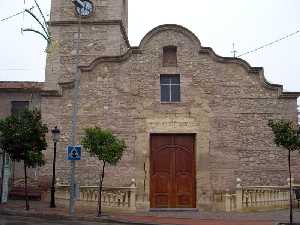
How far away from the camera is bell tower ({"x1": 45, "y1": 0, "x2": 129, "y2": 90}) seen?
26203 mm

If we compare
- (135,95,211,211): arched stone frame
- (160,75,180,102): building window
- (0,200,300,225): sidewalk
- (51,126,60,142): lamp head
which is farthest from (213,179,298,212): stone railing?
(51,126,60,142): lamp head

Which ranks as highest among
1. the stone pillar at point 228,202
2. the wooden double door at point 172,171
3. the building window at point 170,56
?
the building window at point 170,56

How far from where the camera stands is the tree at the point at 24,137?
18.0m

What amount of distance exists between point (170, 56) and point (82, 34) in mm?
7314

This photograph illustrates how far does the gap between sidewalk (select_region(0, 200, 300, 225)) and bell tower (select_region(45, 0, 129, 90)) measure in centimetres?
964

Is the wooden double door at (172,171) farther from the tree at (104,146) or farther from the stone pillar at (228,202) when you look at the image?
the tree at (104,146)

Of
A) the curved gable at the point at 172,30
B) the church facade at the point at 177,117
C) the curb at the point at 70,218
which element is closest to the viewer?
the curb at the point at 70,218

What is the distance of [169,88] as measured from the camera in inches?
868

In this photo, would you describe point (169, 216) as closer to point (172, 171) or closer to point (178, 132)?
point (172, 171)

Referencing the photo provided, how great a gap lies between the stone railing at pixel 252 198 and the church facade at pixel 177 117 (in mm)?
668

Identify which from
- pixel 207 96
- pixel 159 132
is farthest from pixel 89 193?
pixel 207 96

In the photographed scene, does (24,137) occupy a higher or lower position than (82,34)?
lower

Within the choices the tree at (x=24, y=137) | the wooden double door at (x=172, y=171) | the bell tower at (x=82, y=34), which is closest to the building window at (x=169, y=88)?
the wooden double door at (x=172, y=171)

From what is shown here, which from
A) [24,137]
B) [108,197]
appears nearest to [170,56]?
[108,197]
